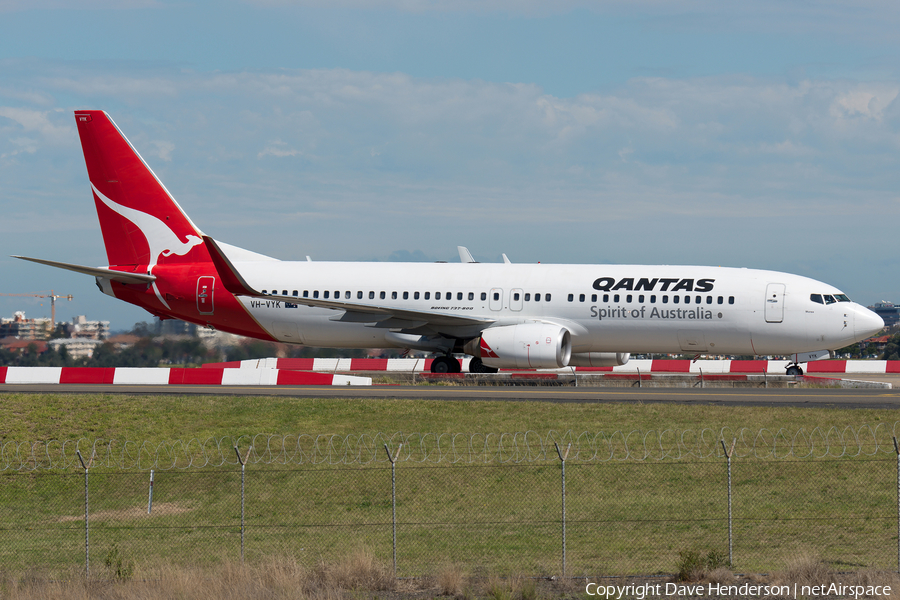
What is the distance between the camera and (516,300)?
34.2 metres

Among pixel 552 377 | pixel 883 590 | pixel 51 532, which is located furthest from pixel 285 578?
pixel 552 377

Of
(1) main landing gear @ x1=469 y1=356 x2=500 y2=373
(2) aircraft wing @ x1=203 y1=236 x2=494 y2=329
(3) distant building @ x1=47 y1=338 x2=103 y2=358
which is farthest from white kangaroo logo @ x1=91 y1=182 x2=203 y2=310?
(1) main landing gear @ x1=469 y1=356 x2=500 y2=373

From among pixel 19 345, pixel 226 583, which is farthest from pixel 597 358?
pixel 19 345

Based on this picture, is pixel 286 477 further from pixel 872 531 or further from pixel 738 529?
pixel 872 531

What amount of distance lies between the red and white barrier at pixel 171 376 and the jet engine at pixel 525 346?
14.7ft

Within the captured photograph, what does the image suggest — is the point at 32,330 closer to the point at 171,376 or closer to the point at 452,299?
the point at 171,376

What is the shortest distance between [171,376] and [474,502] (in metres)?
18.4

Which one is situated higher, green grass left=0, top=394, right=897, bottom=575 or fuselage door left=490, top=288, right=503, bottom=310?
fuselage door left=490, top=288, right=503, bottom=310

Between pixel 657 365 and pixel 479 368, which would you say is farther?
pixel 657 365

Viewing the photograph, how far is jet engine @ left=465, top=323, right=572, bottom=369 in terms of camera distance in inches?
1266

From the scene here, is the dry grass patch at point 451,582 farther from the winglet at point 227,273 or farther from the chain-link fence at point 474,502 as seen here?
the winglet at point 227,273
